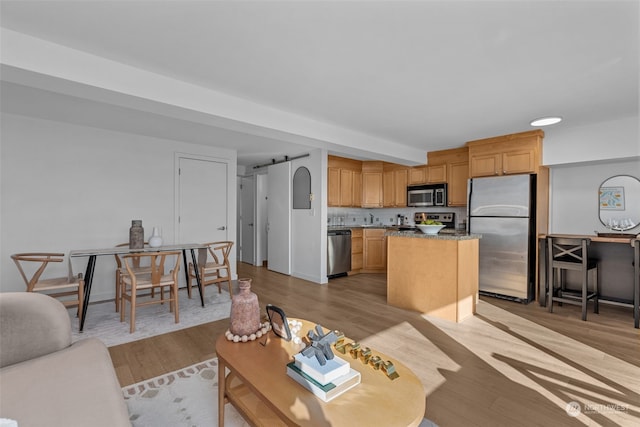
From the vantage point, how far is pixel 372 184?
6.42 meters

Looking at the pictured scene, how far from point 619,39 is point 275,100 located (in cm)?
270

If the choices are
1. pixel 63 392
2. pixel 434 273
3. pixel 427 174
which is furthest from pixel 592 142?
pixel 63 392

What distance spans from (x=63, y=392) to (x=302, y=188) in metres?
4.61

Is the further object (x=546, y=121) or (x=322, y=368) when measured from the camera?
(x=546, y=121)

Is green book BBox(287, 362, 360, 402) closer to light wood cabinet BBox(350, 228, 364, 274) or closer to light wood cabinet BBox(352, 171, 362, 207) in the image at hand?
light wood cabinet BBox(350, 228, 364, 274)

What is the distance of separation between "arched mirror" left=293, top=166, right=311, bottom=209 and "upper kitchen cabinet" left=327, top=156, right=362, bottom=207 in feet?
1.57

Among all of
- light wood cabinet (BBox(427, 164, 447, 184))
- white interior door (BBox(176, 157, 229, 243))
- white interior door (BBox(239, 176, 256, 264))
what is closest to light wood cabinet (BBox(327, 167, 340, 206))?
light wood cabinet (BBox(427, 164, 447, 184))

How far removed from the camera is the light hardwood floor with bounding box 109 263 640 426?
192 centimetres

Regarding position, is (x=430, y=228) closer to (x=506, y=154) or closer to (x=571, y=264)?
(x=571, y=264)

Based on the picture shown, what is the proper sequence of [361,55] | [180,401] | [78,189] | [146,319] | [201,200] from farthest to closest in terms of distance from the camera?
[201,200], [78,189], [146,319], [361,55], [180,401]

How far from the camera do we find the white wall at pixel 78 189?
11.8 ft

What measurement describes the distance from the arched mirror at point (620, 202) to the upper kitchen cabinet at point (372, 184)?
3481mm

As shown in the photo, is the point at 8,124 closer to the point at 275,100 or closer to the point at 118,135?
the point at 118,135

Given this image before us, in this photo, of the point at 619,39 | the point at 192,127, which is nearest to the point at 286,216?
the point at 192,127
